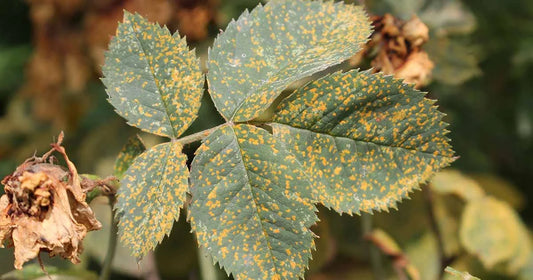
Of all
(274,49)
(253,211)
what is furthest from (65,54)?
(253,211)

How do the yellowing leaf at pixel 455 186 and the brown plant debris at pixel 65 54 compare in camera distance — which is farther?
the brown plant debris at pixel 65 54

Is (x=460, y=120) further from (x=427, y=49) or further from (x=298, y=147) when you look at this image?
(x=298, y=147)

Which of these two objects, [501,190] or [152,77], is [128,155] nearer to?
[152,77]

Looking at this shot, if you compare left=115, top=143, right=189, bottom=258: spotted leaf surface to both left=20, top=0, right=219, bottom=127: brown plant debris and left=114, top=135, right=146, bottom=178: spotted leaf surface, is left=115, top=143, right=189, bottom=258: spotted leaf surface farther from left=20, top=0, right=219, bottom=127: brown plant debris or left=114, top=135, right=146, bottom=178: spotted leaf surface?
left=20, top=0, right=219, bottom=127: brown plant debris

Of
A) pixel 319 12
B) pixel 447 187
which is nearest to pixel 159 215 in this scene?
pixel 319 12

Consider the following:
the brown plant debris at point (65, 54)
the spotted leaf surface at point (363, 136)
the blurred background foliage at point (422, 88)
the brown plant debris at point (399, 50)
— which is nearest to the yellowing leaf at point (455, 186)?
the blurred background foliage at point (422, 88)

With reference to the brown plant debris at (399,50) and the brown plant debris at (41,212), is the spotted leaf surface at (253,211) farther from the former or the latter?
the brown plant debris at (399,50)
